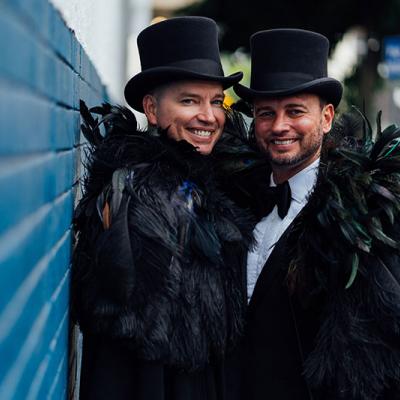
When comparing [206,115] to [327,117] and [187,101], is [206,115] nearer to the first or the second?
[187,101]

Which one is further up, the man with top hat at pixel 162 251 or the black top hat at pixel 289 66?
the black top hat at pixel 289 66

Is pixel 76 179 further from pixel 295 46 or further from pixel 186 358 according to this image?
pixel 295 46

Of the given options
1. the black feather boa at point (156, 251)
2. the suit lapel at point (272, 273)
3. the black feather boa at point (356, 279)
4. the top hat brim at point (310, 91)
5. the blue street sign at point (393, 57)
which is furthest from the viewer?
the blue street sign at point (393, 57)

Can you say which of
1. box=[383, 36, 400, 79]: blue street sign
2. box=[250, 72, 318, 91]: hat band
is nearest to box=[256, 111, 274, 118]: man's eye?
box=[250, 72, 318, 91]: hat band

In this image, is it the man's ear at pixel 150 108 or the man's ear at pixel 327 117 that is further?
the man's ear at pixel 327 117

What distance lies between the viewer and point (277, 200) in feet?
10.7

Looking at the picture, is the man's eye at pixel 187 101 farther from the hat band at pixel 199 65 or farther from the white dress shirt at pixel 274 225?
the white dress shirt at pixel 274 225

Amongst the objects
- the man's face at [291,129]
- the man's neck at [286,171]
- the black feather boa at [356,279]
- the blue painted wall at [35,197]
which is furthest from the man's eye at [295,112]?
the blue painted wall at [35,197]

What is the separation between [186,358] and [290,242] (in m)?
0.65

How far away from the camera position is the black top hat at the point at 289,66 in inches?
130

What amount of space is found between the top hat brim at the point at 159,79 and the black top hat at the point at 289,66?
0.12m

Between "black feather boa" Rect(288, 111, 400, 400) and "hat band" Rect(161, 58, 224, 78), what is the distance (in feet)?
2.29

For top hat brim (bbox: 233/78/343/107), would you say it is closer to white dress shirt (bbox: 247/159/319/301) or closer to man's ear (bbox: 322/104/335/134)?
man's ear (bbox: 322/104/335/134)

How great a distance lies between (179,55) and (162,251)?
3.02 feet
